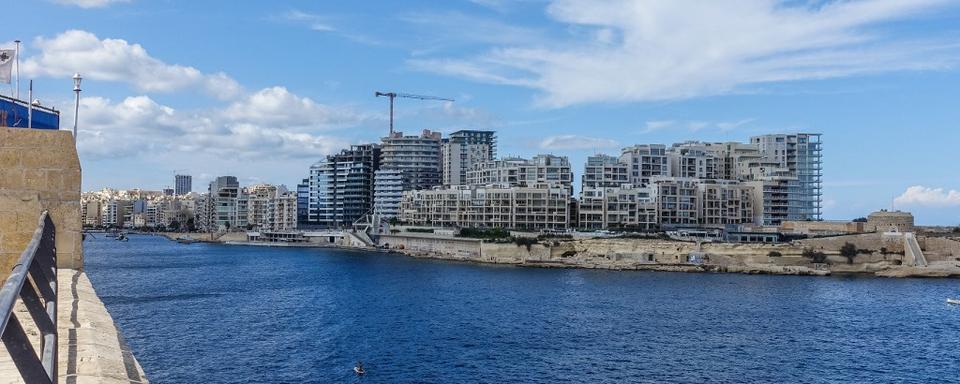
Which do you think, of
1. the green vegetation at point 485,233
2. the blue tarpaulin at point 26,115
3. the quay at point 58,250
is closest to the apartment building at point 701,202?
the green vegetation at point 485,233

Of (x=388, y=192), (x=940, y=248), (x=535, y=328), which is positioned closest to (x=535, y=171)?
(x=388, y=192)

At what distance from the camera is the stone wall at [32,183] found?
33.1 ft

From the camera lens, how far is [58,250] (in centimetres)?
1148

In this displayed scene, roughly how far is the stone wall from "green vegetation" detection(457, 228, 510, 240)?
97507 mm

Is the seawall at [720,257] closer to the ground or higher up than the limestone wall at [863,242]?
closer to the ground

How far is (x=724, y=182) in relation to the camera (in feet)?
424

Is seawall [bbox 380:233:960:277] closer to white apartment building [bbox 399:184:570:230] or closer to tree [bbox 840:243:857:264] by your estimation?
tree [bbox 840:243:857:264]

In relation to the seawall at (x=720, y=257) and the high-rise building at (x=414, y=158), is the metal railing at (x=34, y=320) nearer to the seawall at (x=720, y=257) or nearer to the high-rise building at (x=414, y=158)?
the seawall at (x=720, y=257)

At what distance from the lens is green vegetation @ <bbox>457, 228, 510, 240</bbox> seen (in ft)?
361

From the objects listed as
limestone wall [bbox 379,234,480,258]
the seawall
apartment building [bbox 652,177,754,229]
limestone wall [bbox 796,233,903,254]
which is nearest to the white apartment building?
limestone wall [bbox 379,234,480,258]

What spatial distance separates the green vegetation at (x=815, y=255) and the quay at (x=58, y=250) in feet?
299

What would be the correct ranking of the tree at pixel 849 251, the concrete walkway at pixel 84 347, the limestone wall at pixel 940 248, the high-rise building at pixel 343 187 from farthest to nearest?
the high-rise building at pixel 343 187 < the tree at pixel 849 251 < the limestone wall at pixel 940 248 < the concrete walkway at pixel 84 347

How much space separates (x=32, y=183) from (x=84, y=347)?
14.9ft

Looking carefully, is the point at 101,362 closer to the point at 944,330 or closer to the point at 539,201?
the point at 944,330
